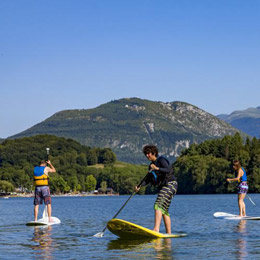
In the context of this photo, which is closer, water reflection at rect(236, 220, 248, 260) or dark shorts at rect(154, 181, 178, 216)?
water reflection at rect(236, 220, 248, 260)

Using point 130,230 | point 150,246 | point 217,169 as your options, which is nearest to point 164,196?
point 150,246

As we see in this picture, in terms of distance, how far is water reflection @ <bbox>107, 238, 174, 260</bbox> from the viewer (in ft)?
57.2

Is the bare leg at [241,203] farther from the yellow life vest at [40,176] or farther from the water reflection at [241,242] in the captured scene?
the yellow life vest at [40,176]

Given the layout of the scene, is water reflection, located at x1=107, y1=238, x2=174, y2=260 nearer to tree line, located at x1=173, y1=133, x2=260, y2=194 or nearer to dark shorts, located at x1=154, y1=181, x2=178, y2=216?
dark shorts, located at x1=154, y1=181, x2=178, y2=216

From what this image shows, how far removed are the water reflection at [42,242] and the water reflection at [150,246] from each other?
5.97 ft

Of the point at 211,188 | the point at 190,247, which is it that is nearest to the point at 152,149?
the point at 190,247

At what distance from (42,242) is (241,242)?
609cm

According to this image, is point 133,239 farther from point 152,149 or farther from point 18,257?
point 18,257

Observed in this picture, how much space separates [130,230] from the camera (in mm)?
21219

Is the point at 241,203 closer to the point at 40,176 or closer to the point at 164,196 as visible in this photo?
the point at 40,176

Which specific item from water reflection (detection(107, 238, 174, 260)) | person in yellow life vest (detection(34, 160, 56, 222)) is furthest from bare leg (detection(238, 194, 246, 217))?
water reflection (detection(107, 238, 174, 260))

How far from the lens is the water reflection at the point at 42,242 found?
1775 cm

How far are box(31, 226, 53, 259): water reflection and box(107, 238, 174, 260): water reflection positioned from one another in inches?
71.6

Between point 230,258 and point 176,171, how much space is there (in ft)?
473
